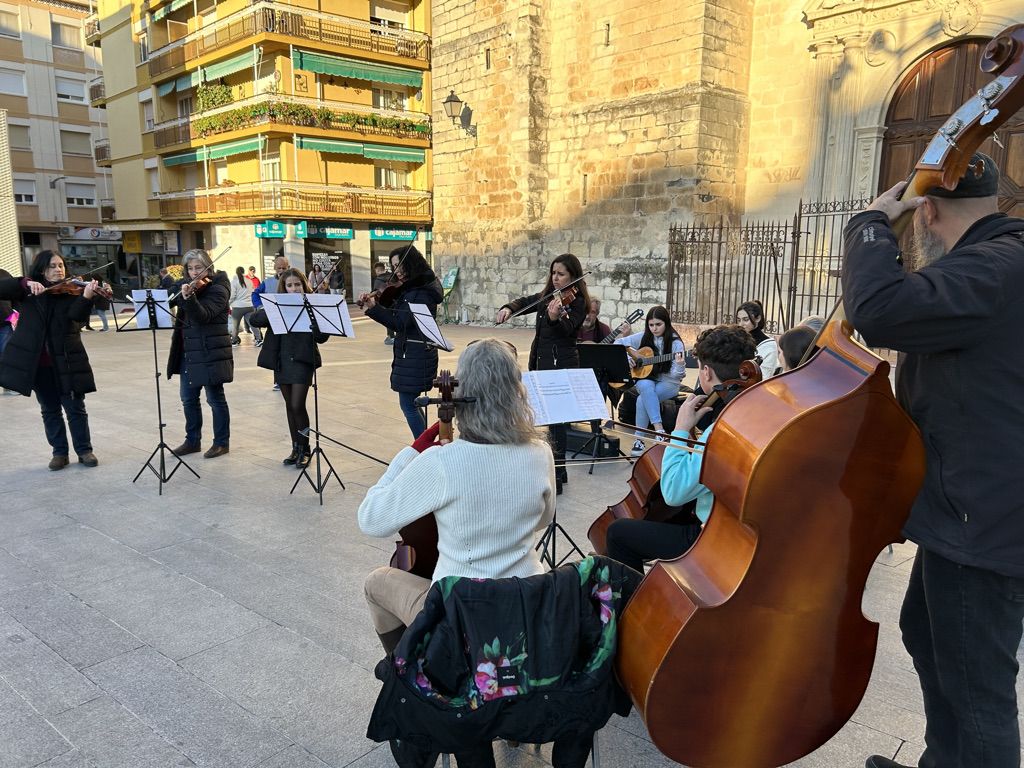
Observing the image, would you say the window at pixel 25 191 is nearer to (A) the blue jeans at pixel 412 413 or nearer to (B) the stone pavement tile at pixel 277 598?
(A) the blue jeans at pixel 412 413

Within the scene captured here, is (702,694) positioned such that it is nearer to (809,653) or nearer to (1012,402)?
(809,653)

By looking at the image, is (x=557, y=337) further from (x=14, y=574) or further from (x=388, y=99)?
(x=388, y=99)

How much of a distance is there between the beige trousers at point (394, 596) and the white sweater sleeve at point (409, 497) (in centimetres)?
28

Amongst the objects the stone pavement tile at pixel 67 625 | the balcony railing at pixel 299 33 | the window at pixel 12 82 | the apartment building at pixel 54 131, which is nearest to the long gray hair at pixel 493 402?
the stone pavement tile at pixel 67 625

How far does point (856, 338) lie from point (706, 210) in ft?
36.4

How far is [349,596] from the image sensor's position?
3461mm

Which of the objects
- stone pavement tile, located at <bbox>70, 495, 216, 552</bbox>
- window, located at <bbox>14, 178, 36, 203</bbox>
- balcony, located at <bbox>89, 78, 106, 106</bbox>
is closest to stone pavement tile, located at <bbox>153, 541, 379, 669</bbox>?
stone pavement tile, located at <bbox>70, 495, 216, 552</bbox>

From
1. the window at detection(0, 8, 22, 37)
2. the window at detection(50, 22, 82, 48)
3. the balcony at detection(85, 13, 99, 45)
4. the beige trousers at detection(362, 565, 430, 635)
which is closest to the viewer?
the beige trousers at detection(362, 565, 430, 635)

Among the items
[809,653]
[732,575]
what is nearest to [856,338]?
[732,575]

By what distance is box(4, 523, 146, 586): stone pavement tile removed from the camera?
12.1 ft

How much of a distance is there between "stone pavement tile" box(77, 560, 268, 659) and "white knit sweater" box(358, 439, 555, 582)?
1506mm

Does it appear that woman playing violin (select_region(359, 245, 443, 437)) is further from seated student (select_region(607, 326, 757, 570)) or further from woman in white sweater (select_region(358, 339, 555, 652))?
woman in white sweater (select_region(358, 339, 555, 652))

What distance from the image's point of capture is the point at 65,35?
3341 cm

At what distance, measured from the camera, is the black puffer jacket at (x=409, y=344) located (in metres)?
5.09
